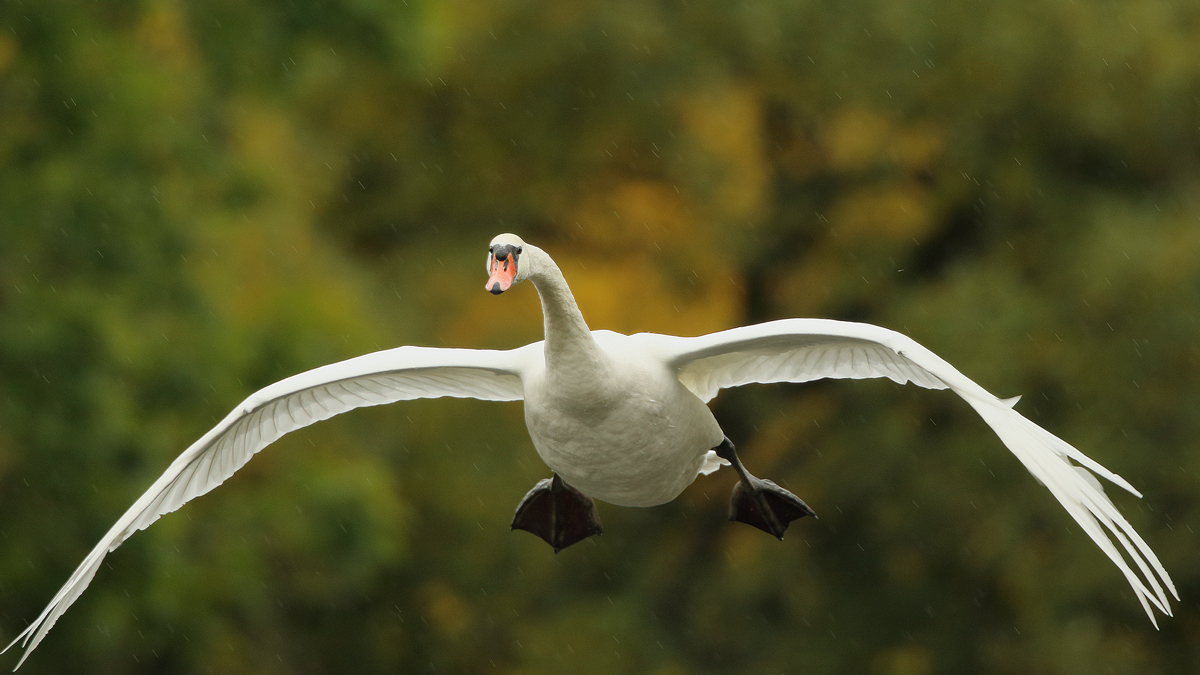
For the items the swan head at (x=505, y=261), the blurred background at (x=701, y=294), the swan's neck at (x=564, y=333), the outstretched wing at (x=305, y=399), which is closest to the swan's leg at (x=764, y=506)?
the outstretched wing at (x=305, y=399)

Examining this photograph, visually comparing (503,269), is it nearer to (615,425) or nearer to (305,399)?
(615,425)

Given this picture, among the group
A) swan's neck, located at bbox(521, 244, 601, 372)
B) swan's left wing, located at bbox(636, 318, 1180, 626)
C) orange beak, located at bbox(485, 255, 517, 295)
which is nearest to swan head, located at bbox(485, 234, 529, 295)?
orange beak, located at bbox(485, 255, 517, 295)

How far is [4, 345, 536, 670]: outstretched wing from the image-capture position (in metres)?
5.84

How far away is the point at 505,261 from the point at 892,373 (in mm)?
1998

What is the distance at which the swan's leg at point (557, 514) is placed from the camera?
279 inches

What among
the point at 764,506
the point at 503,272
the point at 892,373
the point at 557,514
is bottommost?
the point at 764,506

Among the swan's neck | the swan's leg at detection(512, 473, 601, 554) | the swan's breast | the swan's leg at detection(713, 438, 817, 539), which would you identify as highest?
the swan's neck

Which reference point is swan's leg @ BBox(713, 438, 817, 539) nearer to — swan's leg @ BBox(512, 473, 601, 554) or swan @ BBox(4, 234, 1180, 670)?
swan @ BBox(4, 234, 1180, 670)

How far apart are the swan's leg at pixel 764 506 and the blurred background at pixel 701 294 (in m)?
6.73

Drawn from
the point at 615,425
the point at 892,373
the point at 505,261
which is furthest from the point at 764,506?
the point at 505,261

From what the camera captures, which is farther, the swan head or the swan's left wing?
the swan head

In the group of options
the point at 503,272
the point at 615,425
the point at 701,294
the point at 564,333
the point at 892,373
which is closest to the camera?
the point at 503,272

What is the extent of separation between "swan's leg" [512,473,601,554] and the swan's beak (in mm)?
2601

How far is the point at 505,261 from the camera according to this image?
461cm
